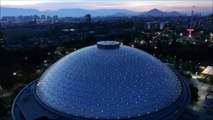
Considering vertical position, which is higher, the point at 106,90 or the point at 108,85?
the point at 108,85

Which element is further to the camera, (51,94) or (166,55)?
(166,55)

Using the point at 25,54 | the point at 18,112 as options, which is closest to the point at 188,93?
the point at 18,112

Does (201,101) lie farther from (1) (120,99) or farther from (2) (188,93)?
(1) (120,99)

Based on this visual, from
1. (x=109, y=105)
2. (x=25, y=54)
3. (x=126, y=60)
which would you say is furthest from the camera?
(x=25, y=54)

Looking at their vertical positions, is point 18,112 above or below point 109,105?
below

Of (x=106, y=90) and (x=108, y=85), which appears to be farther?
(x=108, y=85)
